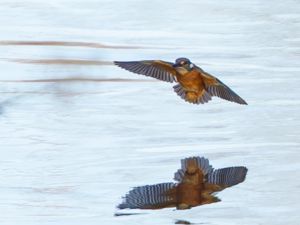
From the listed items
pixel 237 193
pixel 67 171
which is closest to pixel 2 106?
pixel 67 171

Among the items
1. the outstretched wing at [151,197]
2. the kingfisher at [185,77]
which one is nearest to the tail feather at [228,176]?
the outstretched wing at [151,197]

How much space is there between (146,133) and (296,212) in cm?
186

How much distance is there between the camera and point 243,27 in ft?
43.1

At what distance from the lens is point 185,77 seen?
796cm

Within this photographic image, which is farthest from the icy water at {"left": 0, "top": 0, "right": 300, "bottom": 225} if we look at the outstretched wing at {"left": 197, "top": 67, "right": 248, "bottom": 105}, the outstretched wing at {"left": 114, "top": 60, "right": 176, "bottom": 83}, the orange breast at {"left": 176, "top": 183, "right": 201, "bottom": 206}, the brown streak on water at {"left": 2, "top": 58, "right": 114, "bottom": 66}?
the outstretched wing at {"left": 114, "top": 60, "right": 176, "bottom": 83}

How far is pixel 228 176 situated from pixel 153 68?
776mm

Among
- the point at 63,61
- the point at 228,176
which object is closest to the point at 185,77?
the point at 228,176

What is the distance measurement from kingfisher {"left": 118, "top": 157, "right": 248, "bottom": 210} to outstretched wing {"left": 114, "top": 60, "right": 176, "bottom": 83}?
1.60ft

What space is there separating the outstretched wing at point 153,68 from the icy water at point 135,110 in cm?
47

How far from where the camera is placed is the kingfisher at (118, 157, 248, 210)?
281 inches

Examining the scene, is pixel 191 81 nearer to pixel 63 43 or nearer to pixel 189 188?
pixel 189 188

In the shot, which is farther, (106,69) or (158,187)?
(106,69)

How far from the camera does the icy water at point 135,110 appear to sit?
23.6ft

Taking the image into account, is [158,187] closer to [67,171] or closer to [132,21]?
[67,171]
